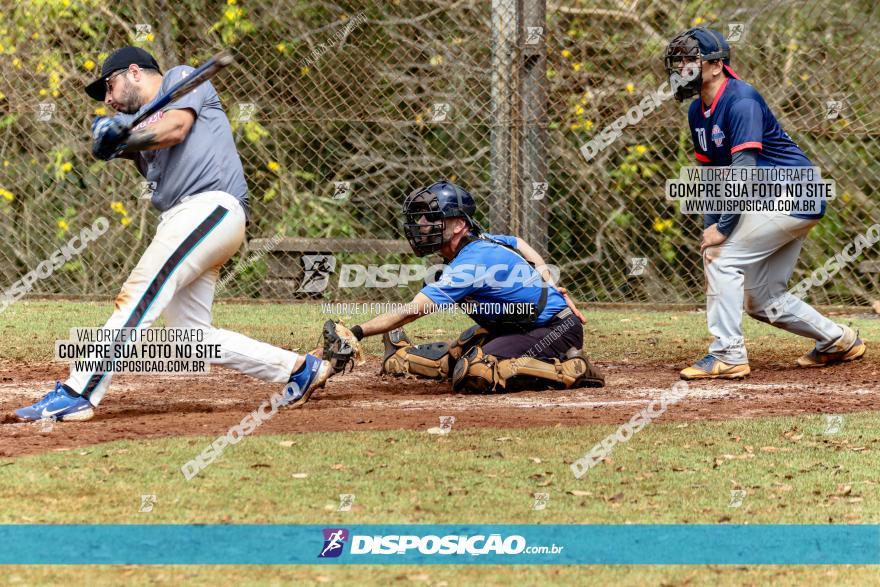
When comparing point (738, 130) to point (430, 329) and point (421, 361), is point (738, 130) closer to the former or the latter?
point (421, 361)

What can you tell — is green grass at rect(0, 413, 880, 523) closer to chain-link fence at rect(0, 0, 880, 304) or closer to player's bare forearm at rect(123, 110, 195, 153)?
player's bare forearm at rect(123, 110, 195, 153)

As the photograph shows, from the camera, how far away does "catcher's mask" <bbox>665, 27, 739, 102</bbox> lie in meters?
6.96

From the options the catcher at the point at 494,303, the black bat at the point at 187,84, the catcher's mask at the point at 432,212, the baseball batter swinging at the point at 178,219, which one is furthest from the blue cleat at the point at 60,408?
the catcher's mask at the point at 432,212

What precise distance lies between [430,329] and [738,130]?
3.31m

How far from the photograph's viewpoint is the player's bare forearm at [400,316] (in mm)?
6273

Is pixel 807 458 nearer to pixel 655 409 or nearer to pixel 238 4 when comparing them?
pixel 655 409

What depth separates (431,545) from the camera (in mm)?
3754

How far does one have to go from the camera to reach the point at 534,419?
5773mm

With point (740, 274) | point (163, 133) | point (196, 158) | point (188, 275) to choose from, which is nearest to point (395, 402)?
point (188, 275)

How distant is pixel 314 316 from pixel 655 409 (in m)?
4.49

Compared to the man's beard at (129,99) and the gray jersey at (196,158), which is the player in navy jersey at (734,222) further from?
the man's beard at (129,99)

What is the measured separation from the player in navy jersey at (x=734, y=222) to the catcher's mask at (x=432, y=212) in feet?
5.03

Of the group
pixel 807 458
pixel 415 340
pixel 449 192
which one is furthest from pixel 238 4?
pixel 807 458

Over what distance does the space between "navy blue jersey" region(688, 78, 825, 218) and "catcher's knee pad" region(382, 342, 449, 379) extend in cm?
200
